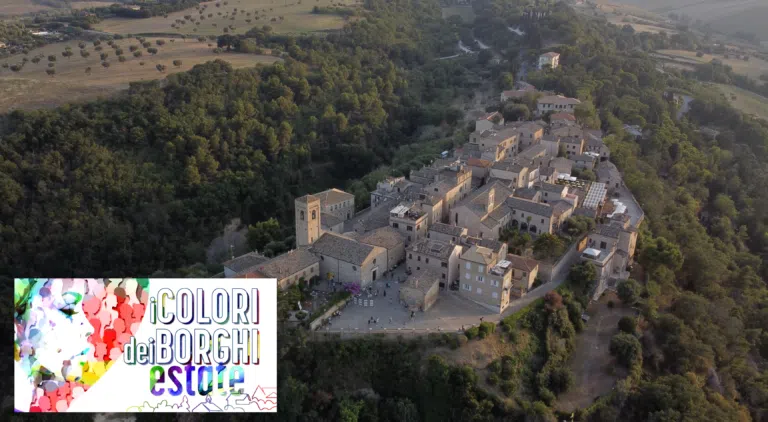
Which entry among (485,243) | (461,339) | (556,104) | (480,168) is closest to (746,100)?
(556,104)

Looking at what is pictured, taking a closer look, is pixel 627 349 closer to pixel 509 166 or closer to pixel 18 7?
pixel 509 166

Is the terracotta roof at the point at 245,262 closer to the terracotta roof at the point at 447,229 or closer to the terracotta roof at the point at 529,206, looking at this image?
the terracotta roof at the point at 447,229

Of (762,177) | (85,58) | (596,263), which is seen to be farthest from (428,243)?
(85,58)

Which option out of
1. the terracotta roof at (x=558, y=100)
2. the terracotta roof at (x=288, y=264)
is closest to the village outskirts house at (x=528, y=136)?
the terracotta roof at (x=558, y=100)

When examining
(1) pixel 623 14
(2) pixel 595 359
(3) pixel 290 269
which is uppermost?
(1) pixel 623 14

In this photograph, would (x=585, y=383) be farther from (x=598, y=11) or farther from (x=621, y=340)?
(x=598, y=11)

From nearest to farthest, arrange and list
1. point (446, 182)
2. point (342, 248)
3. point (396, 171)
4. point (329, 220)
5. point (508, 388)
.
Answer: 1. point (508, 388)
2. point (342, 248)
3. point (329, 220)
4. point (446, 182)
5. point (396, 171)
